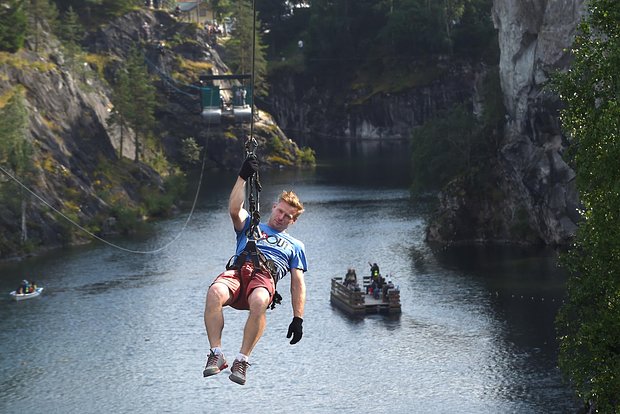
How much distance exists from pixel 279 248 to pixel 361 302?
73.0 meters

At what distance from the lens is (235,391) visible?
80.1 meters

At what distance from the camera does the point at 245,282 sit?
2812 centimetres

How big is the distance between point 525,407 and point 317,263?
46.8 m

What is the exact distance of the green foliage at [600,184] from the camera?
47.3m

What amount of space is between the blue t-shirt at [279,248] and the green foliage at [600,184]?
2018 centimetres

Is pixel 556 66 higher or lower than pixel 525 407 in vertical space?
higher

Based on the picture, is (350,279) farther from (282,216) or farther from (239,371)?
(239,371)

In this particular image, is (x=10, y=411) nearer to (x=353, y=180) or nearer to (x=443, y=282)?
(x=443, y=282)

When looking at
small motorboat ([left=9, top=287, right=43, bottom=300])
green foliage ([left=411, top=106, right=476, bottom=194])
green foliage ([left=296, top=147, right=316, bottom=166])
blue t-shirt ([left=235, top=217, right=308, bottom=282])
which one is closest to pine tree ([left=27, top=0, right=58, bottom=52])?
green foliage ([left=296, top=147, right=316, bottom=166])

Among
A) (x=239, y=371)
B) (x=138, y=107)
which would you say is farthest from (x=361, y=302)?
(x=138, y=107)

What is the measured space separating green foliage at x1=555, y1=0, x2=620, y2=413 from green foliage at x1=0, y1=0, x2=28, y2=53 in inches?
4361

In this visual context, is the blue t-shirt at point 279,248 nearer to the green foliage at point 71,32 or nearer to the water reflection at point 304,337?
the water reflection at point 304,337

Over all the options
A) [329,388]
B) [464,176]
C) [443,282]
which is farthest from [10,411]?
[464,176]

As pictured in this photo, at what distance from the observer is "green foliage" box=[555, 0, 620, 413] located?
47.3m
